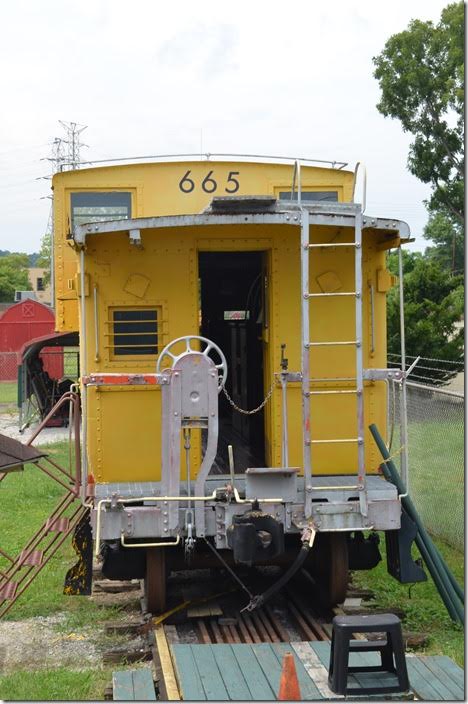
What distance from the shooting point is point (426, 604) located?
27.4 feet

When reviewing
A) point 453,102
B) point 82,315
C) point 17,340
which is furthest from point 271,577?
point 17,340

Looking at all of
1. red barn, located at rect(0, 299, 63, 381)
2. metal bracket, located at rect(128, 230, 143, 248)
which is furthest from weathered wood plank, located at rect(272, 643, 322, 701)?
red barn, located at rect(0, 299, 63, 381)

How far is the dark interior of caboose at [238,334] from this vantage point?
9.70m

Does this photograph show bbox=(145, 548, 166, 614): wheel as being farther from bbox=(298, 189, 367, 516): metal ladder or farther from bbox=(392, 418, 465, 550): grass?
bbox=(392, 418, 465, 550): grass

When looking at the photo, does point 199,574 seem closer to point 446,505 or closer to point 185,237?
point 446,505

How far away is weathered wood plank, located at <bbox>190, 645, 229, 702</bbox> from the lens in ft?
19.3

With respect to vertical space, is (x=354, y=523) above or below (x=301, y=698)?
above

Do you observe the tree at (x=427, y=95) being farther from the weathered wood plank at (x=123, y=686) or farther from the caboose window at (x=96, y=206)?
the weathered wood plank at (x=123, y=686)

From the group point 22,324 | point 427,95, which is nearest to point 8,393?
point 22,324

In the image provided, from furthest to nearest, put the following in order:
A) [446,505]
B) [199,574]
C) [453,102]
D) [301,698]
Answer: [453,102]
[446,505]
[199,574]
[301,698]

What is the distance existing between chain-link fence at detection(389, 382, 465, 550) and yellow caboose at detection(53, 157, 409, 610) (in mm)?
1626

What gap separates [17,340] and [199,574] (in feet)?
97.3

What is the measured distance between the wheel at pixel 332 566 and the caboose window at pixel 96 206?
13.7 feet

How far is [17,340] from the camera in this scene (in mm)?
37969
